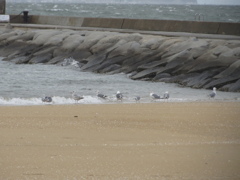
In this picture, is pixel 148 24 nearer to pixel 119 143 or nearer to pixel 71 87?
pixel 71 87

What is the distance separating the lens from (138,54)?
69.2ft

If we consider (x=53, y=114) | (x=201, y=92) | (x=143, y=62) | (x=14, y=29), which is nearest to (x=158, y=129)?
(x=53, y=114)

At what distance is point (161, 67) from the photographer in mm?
18906

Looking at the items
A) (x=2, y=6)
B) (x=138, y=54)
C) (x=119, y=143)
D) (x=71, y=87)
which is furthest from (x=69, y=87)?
(x=2, y=6)

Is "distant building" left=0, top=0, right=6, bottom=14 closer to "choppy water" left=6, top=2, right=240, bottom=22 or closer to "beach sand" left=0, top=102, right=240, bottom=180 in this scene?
"choppy water" left=6, top=2, right=240, bottom=22

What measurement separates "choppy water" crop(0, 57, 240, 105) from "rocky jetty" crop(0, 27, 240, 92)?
0.57 meters

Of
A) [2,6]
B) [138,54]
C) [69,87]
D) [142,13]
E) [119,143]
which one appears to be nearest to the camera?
[119,143]

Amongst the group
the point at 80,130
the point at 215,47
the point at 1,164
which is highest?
the point at 1,164

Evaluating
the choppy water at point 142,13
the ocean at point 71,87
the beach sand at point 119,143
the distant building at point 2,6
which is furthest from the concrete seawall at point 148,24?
the choppy water at point 142,13

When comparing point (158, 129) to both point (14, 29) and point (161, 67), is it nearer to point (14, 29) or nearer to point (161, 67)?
point (161, 67)

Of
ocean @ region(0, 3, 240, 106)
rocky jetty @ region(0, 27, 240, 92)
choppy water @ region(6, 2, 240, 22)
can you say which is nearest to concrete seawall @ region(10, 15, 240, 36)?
rocky jetty @ region(0, 27, 240, 92)

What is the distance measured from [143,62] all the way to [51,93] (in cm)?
534

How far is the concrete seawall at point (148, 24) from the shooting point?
23.3 meters

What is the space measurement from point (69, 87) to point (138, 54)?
14.8 ft
